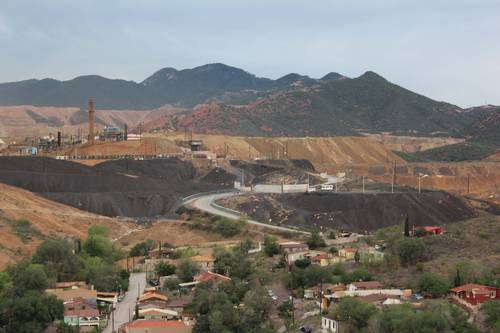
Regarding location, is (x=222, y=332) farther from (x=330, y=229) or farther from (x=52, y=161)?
(x=52, y=161)

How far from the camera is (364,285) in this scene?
41.2m

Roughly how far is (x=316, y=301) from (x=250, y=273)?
832cm

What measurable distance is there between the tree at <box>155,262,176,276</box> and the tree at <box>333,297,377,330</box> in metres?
19.3

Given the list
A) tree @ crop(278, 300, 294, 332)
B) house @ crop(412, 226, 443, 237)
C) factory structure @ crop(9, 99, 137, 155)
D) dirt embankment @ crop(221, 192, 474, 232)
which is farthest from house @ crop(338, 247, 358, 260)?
factory structure @ crop(9, 99, 137, 155)

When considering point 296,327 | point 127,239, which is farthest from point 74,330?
point 127,239

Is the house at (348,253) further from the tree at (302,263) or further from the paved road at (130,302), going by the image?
the paved road at (130,302)

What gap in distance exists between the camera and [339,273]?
1795 inches

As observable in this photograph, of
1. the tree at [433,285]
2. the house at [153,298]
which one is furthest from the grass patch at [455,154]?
the tree at [433,285]

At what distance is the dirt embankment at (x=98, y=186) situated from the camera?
297ft

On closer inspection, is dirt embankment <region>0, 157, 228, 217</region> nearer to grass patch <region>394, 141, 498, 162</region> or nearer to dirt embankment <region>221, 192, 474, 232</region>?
dirt embankment <region>221, 192, 474, 232</region>

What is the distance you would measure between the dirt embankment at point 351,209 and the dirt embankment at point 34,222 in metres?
14.7

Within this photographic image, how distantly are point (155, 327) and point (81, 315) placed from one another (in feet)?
16.0

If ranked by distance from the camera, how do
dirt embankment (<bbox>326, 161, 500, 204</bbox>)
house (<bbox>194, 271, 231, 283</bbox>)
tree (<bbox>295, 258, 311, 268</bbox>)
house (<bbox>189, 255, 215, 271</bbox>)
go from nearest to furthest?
house (<bbox>194, 271, 231, 283</bbox>)
tree (<bbox>295, 258, 311, 268</bbox>)
house (<bbox>189, 255, 215, 271</bbox>)
dirt embankment (<bbox>326, 161, 500, 204</bbox>)

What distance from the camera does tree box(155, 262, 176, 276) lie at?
5281cm
